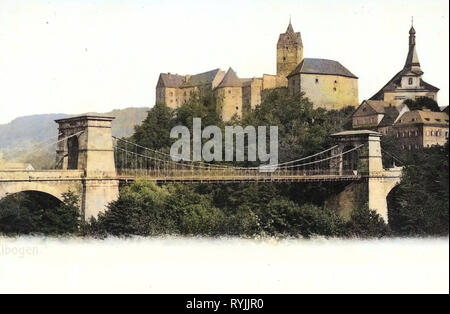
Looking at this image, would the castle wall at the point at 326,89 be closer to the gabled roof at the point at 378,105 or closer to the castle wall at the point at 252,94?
the castle wall at the point at 252,94

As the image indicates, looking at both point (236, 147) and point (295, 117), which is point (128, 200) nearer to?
point (236, 147)

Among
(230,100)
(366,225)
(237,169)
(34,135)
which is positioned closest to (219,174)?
(237,169)

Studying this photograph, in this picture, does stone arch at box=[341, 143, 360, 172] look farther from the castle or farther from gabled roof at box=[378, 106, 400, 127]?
the castle

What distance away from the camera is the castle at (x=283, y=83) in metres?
42.8

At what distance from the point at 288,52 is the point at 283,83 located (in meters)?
2.24

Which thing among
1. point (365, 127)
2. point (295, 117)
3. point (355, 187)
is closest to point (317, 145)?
point (355, 187)

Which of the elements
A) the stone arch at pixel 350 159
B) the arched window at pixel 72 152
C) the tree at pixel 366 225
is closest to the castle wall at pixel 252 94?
the stone arch at pixel 350 159

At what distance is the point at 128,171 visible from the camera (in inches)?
890

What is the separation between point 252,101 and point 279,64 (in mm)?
3779

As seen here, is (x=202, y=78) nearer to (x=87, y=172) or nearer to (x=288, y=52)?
(x=288, y=52)

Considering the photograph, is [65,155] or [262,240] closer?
[262,240]

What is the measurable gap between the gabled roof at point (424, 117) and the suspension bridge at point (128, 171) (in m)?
6.18

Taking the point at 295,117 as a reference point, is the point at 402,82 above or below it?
above

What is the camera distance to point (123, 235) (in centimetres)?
1672
